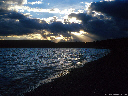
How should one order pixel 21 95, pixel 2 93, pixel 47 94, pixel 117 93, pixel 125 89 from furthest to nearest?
pixel 2 93, pixel 21 95, pixel 47 94, pixel 125 89, pixel 117 93

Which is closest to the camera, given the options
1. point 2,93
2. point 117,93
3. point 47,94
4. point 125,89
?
point 117,93

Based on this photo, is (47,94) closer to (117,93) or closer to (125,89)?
(117,93)

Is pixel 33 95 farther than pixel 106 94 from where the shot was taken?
Yes

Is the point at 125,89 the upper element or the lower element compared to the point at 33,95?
upper

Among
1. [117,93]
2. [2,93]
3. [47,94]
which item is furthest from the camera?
[2,93]

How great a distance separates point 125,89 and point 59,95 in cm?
463

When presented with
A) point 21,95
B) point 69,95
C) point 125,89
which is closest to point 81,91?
point 69,95

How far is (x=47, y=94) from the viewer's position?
30.7 ft

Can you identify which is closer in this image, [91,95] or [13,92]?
[91,95]

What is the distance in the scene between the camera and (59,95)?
350 inches

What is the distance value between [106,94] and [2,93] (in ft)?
29.0

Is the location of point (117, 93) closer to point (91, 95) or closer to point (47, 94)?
point (91, 95)

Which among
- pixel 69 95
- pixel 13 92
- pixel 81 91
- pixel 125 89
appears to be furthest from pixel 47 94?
pixel 125 89

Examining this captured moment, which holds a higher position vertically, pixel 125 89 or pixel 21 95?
pixel 125 89
